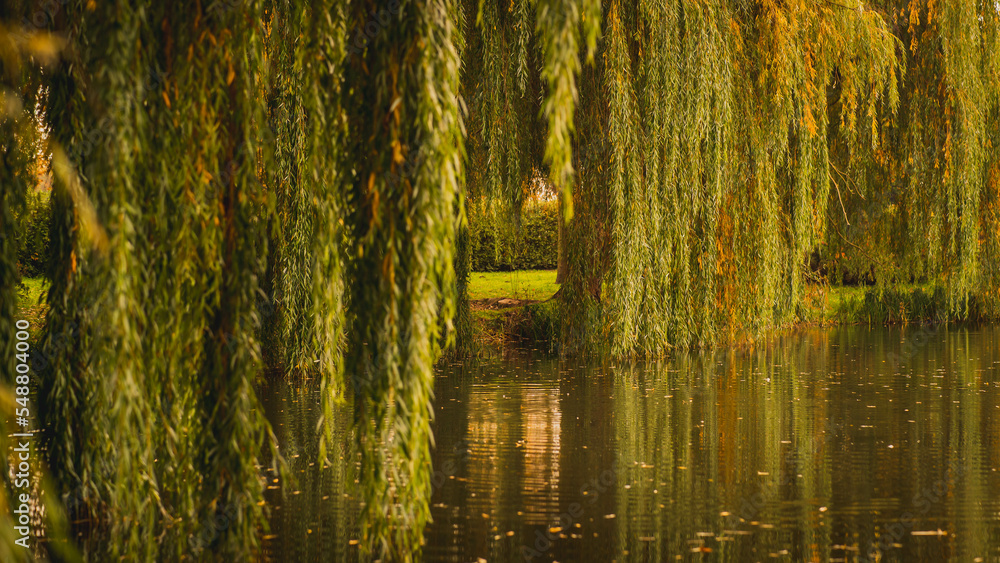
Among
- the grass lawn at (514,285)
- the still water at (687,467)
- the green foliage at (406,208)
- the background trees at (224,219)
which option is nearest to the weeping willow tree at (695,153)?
the still water at (687,467)

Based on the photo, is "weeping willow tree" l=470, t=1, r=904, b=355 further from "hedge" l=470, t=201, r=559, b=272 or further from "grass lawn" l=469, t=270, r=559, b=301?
"hedge" l=470, t=201, r=559, b=272

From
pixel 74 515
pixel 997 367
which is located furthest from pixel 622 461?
pixel 997 367

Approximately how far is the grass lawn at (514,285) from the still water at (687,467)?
4534 mm

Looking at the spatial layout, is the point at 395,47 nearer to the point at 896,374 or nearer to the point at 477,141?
the point at 477,141

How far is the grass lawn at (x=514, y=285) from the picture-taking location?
15047mm

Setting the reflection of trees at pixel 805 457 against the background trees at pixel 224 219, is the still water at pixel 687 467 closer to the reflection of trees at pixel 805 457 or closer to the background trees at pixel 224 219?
the reflection of trees at pixel 805 457

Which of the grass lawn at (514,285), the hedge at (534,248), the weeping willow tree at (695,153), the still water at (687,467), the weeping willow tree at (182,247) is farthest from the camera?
the hedge at (534,248)

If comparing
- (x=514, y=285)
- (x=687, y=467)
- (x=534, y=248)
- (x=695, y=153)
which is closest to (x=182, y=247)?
(x=687, y=467)

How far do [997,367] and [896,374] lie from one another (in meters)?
1.14

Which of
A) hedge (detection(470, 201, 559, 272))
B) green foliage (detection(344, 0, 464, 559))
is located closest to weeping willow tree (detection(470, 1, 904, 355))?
green foliage (detection(344, 0, 464, 559))

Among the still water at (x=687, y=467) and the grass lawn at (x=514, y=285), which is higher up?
the grass lawn at (x=514, y=285)

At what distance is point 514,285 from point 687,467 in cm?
1022

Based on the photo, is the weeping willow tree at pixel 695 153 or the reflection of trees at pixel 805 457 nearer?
the reflection of trees at pixel 805 457

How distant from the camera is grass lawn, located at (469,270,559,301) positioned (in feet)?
49.4
